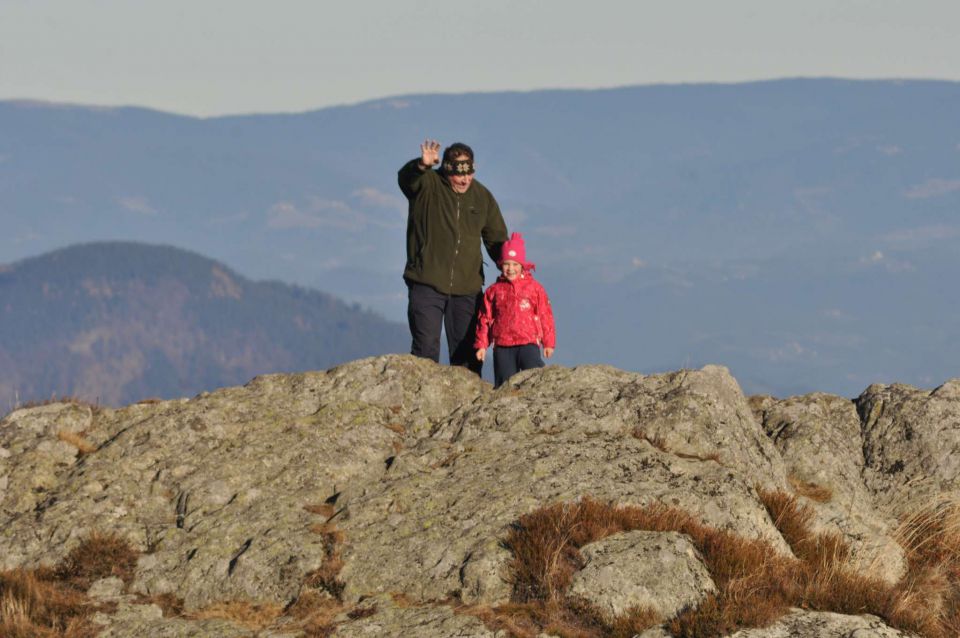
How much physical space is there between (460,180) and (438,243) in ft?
2.98

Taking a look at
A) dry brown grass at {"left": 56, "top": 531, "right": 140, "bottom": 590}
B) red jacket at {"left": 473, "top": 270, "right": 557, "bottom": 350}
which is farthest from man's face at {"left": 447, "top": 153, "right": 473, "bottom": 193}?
dry brown grass at {"left": 56, "top": 531, "right": 140, "bottom": 590}

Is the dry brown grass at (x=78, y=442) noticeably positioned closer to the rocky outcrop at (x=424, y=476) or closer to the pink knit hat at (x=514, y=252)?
the rocky outcrop at (x=424, y=476)

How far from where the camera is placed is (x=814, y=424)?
13320mm

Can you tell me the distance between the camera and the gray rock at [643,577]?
29.4ft

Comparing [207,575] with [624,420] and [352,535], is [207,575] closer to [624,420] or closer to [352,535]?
[352,535]

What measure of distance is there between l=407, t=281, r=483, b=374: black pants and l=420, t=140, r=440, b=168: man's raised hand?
164 cm

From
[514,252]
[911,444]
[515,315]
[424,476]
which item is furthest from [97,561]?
[911,444]

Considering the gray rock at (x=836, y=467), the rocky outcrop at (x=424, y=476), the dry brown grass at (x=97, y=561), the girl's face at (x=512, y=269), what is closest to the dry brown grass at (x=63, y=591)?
the dry brown grass at (x=97, y=561)

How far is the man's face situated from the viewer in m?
15.1

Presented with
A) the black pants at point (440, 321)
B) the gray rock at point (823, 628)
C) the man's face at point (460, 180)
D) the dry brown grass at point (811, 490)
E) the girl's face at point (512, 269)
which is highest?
the man's face at point (460, 180)

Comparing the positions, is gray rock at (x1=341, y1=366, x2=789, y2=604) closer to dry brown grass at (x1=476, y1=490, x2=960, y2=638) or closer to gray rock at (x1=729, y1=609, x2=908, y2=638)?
dry brown grass at (x1=476, y1=490, x2=960, y2=638)

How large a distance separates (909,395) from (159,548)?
9.11 meters

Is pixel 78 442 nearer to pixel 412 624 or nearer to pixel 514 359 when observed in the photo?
pixel 412 624

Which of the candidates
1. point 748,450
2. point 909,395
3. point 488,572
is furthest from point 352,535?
point 909,395
